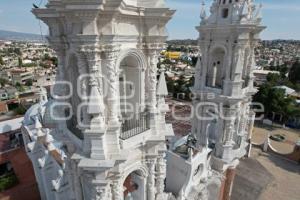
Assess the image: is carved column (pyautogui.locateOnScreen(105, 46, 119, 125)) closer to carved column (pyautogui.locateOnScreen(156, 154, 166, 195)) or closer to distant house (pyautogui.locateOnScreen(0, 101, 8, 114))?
carved column (pyautogui.locateOnScreen(156, 154, 166, 195))

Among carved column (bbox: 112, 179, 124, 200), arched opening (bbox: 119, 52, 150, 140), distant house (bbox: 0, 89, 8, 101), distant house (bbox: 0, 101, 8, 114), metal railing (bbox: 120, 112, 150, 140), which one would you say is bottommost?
distant house (bbox: 0, 101, 8, 114)

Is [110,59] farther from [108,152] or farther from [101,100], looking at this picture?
[108,152]

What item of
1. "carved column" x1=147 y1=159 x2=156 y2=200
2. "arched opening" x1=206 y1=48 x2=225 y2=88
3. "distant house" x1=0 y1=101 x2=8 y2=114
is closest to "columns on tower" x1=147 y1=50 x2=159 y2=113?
"carved column" x1=147 y1=159 x2=156 y2=200

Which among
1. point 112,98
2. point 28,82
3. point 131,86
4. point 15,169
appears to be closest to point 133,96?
point 131,86

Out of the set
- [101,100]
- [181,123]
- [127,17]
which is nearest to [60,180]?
[101,100]

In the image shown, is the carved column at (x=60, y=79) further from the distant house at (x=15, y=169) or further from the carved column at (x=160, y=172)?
the distant house at (x=15, y=169)

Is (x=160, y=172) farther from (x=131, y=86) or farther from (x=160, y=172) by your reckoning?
(x=131, y=86)
